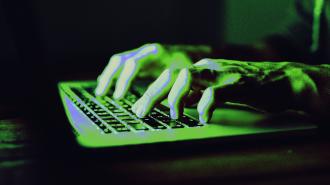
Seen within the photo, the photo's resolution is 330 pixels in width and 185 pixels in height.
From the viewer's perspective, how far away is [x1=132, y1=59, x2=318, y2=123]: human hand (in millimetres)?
788

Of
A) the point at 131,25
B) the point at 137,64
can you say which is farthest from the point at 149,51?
the point at 131,25

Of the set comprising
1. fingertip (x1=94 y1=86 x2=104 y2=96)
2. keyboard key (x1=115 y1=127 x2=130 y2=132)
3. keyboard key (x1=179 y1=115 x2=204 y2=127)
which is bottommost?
fingertip (x1=94 y1=86 x2=104 y2=96)

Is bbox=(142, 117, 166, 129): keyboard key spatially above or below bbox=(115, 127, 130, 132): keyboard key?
below

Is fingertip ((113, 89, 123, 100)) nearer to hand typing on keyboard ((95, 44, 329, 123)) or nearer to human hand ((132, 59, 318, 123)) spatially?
hand typing on keyboard ((95, 44, 329, 123))

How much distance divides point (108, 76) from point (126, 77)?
0.06 m

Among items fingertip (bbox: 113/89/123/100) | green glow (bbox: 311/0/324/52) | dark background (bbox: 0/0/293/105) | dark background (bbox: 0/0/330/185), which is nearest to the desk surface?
dark background (bbox: 0/0/330/185)

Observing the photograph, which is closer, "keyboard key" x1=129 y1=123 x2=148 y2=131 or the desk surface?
the desk surface

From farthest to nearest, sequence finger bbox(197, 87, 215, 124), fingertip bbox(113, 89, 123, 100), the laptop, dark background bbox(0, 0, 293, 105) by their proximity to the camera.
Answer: dark background bbox(0, 0, 293, 105), fingertip bbox(113, 89, 123, 100), finger bbox(197, 87, 215, 124), the laptop

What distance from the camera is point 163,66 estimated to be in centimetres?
123

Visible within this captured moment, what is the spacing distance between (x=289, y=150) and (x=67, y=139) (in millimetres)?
327

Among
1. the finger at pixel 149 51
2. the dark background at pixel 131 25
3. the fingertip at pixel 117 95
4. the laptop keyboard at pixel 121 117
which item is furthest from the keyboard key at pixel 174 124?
the dark background at pixel 131 25

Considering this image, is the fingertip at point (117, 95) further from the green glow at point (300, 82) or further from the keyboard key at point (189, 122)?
the green glow at point (300, 82)

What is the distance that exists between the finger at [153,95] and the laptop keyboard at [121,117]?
14 millimetres

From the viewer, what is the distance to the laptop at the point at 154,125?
2.15ft
